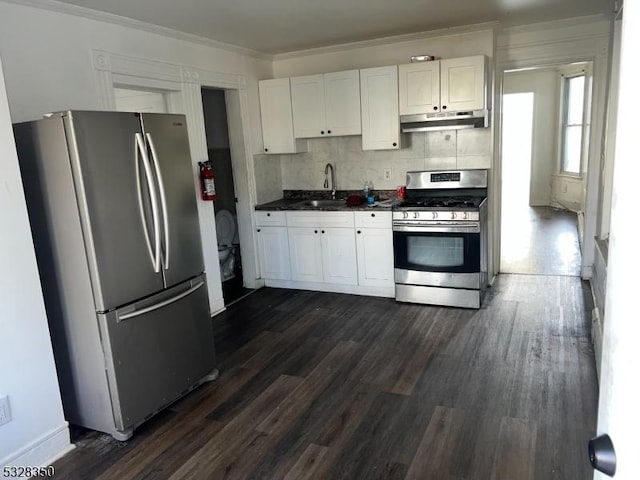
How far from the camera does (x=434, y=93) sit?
4.36 metres

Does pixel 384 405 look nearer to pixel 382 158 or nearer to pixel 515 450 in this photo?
pixel 515 450

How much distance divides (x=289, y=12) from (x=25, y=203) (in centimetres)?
231

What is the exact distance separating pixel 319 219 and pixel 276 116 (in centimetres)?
126

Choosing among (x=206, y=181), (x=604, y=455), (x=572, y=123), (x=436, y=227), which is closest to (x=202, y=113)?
(x=206, y=181)

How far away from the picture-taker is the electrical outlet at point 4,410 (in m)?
2.30

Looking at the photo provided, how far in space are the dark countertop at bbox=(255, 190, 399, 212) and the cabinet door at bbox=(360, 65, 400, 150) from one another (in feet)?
1.89

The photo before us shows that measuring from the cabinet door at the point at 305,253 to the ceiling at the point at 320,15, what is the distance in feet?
6.18

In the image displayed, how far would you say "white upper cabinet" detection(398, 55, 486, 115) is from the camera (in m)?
4.20

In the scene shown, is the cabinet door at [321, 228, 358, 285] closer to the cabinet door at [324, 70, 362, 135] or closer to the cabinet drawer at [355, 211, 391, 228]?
the cabinet drawer at [355, 211, 391, 228]

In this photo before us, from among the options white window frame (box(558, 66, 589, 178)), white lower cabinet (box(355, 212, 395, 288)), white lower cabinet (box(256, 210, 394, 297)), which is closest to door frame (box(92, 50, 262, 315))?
white lower cabinet (box(256, 210, 394, 297))

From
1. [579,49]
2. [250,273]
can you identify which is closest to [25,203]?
[250,273]

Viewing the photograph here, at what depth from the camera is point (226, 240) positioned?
544 cm

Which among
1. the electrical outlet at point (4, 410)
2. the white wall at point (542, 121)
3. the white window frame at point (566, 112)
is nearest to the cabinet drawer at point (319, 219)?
the electrical outlet at point (4, 410)

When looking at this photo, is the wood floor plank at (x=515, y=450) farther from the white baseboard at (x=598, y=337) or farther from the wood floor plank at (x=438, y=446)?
the white baseboard at (x=598, y=337)
